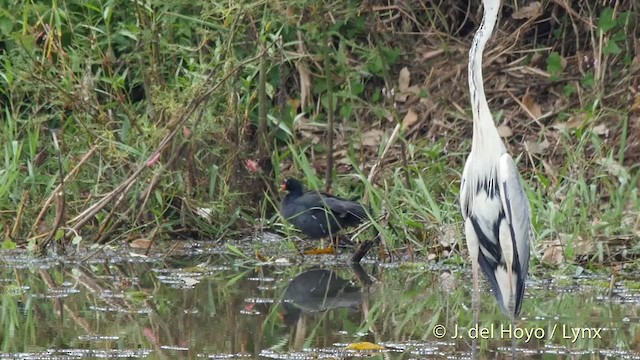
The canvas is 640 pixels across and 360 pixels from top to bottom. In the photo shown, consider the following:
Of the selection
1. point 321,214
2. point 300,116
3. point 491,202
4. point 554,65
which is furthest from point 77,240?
point 554,65

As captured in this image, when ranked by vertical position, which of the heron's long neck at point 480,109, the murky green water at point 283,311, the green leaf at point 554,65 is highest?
the green leaf at point 554,65

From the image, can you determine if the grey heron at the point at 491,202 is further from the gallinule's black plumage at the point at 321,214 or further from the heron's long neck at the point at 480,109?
the gallinule's black plumage at the point at 321,214

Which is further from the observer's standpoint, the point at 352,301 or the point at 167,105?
the point at 167,105

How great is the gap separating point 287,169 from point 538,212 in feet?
8.67

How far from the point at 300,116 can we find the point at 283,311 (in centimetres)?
362

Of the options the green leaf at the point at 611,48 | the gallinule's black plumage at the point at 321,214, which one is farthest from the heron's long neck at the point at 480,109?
the green leaf at the point at 611,48

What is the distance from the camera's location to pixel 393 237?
834cm

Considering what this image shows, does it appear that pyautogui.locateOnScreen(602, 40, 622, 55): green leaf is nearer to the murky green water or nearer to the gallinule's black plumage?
the gallinule's black plumage

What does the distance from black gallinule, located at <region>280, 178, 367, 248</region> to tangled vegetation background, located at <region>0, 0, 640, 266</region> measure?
22 cm

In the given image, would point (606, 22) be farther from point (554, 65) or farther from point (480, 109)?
point (480, 109)

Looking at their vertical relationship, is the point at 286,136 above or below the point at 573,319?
above

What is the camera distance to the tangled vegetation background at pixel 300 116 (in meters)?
8.45

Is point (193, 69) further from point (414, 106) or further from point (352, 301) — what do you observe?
point (352, 301)

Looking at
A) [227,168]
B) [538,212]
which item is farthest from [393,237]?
[227,168]
